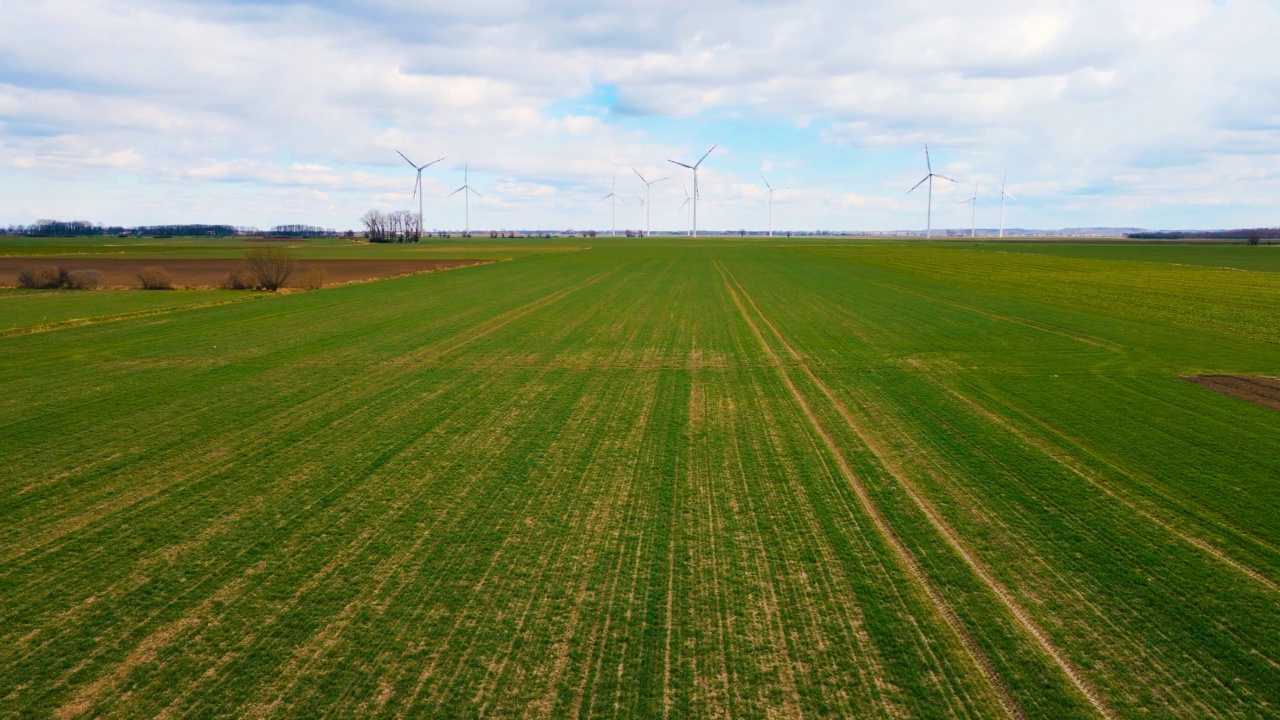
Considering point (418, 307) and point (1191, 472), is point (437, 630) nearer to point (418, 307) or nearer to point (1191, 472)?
point (1191, 472)

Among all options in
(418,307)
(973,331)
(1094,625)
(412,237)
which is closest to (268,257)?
(418,307)

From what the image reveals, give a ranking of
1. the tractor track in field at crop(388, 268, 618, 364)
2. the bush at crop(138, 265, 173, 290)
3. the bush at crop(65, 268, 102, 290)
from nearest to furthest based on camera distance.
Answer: the tractor track in field at crop(388, 268, 618, 364), the bush at crop(138, 265, 173, 290), the bush at crop(65, 268, 102, 290)

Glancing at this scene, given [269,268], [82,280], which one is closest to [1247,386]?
[269,268]

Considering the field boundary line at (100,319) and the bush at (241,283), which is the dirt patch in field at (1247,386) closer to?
the field boundary line at (100,319)

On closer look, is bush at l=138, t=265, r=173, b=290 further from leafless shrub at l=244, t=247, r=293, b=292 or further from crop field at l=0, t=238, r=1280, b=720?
crop field at l=0, t=238, r=1280, b=720

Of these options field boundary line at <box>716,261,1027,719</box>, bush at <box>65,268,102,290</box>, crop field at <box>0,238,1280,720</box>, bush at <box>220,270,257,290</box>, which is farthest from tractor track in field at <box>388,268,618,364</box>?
bush at <box>65,268,102,290</box>

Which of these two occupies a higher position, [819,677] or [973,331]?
[973,331]
